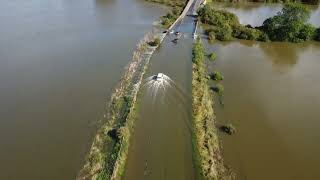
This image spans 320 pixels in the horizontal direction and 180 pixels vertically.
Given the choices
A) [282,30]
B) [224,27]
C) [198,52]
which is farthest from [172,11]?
[198,52]

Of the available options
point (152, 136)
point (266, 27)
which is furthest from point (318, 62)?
point (152, 136)

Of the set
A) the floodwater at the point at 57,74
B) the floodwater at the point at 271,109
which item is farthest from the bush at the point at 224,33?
the floodwater at the point at 57,74

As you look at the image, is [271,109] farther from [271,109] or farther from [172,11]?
[172,11]

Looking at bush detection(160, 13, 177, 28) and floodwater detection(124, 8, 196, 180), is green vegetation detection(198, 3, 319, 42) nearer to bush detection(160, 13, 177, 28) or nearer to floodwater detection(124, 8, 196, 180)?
bush detection(160, 13, 177, 28)

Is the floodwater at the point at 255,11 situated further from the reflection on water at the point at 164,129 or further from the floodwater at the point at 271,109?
the reflection on water at the point at 164,129

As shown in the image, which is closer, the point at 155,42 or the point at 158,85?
the point at 158,85

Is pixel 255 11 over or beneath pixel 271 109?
over

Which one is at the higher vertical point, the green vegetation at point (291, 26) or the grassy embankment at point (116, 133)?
the green vegetation at point (291, 26)
